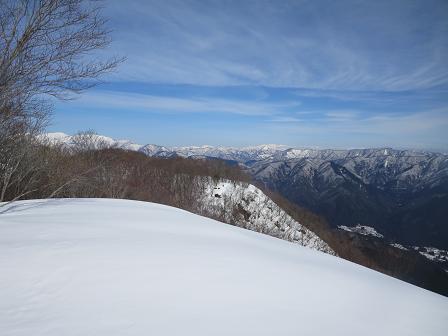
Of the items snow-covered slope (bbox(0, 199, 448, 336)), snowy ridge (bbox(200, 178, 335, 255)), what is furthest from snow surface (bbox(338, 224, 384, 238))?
snow-covered slope (bbox(0, 199, 448, 336))

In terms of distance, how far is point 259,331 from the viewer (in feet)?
8.56

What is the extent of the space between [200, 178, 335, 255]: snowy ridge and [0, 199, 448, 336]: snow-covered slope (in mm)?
40233

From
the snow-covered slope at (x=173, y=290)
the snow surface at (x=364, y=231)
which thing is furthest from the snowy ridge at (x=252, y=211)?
the snow surface at (x=364, y=231)

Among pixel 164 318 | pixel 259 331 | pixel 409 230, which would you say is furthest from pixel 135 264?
pixel 409 230

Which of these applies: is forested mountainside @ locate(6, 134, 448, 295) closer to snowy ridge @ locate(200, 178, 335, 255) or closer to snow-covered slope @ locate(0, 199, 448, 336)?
snowy ridge @ locate(200, 178, 335, 255)

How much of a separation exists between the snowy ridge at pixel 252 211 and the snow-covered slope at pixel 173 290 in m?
40.2

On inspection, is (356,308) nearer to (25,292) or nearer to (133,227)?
(25,292)

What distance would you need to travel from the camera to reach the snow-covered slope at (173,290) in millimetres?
2545

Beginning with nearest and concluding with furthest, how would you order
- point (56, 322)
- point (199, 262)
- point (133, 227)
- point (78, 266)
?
1. point (56, 322)
2. point (78, 266)
3. point (199, 262)
4. point (133, 227)

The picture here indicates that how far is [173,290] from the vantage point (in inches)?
123

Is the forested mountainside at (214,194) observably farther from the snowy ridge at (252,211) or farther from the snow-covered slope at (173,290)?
the snow-covered slope at (173,290)

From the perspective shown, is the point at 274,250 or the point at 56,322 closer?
the point at 56,322

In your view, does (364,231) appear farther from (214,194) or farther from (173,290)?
(173,290)

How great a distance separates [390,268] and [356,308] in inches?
3058
